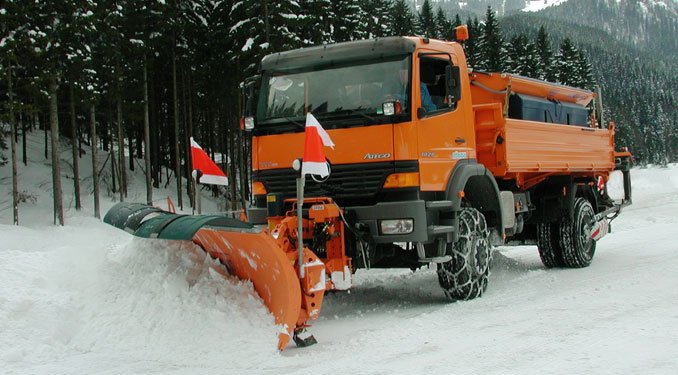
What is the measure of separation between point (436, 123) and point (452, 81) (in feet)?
1.68

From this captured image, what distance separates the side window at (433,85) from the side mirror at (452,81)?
0.11 meters

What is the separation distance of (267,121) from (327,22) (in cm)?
2483

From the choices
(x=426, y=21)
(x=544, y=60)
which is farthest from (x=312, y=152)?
(x=426, y=21)

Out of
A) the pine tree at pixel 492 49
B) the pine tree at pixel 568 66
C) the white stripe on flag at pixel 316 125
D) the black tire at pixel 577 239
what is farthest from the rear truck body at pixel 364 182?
the pine tree at pixel 568 66

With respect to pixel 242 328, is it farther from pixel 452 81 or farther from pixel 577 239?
pixel 577 239

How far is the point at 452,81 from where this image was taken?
718 centimetres

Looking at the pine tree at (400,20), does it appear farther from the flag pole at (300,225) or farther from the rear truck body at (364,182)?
the flag pole at (300,225)

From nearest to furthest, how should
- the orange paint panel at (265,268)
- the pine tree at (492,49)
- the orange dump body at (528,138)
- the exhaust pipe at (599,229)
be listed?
the orange paint panel at (265,268) < the orange dump body at (528,138) < the exhaust pipe at (599,229) < the pine tree at (492,49)

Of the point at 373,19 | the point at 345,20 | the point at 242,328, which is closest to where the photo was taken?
the point at 242,328

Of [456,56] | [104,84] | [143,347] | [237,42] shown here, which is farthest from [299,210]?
[104,84]

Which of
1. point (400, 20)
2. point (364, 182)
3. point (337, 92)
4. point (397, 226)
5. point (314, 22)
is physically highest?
point (400, 20)

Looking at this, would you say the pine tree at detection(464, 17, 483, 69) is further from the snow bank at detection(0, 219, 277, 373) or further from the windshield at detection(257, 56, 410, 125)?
the snow bank at detection(0, 219, 277, 373)

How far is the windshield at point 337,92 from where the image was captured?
273 inches

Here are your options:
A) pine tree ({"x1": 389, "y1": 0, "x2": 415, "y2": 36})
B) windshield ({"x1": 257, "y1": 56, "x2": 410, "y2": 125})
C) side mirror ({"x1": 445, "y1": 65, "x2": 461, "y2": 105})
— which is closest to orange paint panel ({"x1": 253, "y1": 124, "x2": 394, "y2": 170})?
windshield ({"x1": 257, "y1": 56, "x2": 410, "y2": 125})
